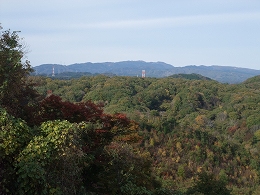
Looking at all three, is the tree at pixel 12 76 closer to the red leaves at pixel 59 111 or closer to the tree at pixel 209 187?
the red leaves at pixel 59 111

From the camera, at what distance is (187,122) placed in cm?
3928

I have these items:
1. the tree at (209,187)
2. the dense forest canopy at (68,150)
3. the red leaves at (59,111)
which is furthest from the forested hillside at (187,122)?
the tree at (209,187)

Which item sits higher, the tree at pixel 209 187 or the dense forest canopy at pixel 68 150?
the dense forest canopy at pixel 68 150

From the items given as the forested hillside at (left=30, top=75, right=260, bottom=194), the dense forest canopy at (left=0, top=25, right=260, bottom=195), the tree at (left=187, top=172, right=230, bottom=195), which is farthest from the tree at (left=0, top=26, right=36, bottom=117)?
the tree at (left=187, top=172, right=230, bottom=195)

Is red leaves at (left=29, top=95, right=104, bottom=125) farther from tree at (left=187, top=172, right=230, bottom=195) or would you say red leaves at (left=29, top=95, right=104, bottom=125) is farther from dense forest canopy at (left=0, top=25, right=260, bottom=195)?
tree at (left=187, top=172, right=230, bottom=195)

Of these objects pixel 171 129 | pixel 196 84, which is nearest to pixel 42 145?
pixel 171 129

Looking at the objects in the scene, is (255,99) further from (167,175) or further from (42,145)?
(42,145)

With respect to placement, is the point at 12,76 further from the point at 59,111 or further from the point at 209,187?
the point at 209,187

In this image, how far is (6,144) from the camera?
417 centimetres

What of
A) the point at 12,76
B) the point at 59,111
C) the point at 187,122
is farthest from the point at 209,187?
the point at 187,122

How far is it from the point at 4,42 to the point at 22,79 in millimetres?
904

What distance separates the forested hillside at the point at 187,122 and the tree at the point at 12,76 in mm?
1283

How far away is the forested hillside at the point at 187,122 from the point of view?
20.2 metres

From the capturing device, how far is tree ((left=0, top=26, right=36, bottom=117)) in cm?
611
